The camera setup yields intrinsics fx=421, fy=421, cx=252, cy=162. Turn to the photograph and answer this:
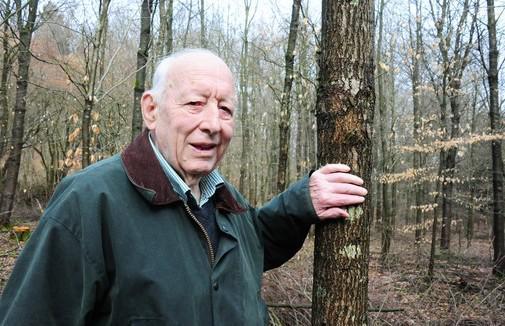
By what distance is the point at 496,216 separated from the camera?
10.9 m

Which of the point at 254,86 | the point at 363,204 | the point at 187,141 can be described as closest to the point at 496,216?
the point at 363,204

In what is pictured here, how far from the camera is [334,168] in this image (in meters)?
2.09

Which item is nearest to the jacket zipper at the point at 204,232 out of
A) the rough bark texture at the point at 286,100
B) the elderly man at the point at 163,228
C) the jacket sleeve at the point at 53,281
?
the elderly man at the point at 163,228

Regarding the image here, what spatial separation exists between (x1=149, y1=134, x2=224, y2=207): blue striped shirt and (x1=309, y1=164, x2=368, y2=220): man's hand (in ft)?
1.65

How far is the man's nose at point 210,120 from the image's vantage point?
181cm

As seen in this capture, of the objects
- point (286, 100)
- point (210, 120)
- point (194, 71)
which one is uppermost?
point (286, 100)

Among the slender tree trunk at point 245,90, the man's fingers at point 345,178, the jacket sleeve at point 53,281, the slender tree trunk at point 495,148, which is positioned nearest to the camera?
the jacket sleeve at point 53,281

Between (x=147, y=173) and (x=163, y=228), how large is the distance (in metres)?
0.24

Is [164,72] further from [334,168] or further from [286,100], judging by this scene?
[286,100]

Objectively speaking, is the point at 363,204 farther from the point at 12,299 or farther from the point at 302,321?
the point at 302,321

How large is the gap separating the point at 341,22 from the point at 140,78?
6.25 meters

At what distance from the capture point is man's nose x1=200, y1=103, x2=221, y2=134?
1.81 m

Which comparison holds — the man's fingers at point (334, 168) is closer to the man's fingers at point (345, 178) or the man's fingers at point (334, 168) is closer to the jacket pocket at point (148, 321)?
the man's fingers at point (345, 178)

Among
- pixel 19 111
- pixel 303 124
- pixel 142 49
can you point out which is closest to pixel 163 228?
pixel 142 49
